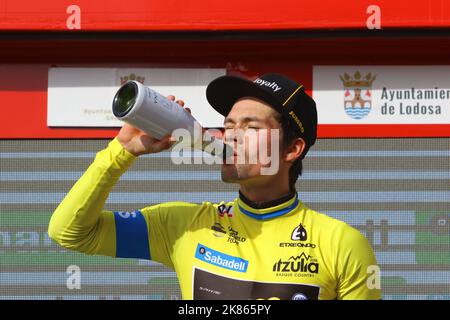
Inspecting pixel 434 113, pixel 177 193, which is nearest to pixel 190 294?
pixel 177 193

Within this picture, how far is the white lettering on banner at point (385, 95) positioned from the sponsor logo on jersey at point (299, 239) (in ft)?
4.23

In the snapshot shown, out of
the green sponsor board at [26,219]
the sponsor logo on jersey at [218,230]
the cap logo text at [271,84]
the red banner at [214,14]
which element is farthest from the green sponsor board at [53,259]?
the cap logo text at [271,84]

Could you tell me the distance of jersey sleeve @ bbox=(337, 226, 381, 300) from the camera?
2.48 metres

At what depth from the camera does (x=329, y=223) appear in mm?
2607

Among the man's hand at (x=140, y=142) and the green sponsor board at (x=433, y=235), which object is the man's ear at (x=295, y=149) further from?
the green sponsor board at (x=433, y=235)

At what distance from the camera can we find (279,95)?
267cm

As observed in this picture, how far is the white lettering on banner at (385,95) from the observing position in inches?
149

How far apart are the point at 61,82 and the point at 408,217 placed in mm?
1835

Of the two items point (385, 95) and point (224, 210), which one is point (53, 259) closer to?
point (224, 210)

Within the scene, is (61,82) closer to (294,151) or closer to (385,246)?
(294,151)

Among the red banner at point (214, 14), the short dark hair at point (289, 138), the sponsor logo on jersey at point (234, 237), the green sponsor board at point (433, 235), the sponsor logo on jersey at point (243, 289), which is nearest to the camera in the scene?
the sponsor logo on jersey at point (243, 289)

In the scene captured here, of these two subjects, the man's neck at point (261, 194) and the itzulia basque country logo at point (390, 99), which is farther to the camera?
the itzulia basque country logo at point (390, 99)

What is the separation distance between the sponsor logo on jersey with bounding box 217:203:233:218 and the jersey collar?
2.3 inches

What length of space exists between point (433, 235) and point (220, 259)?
159 centimetres
